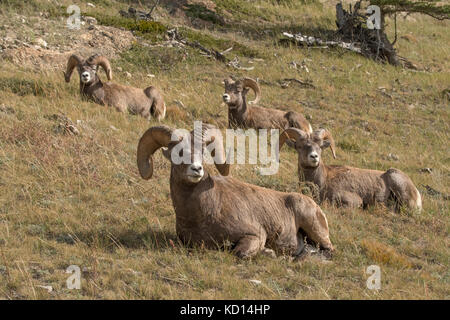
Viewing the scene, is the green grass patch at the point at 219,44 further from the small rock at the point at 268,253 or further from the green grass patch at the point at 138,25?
the small rock at the point at 268,253

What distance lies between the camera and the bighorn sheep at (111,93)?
16984 mm

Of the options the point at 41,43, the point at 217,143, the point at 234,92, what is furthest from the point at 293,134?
the point at 41,43

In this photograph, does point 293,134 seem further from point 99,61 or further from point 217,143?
point 99,61

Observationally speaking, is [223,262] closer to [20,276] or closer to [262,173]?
[20,276]

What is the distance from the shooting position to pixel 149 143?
359 inches

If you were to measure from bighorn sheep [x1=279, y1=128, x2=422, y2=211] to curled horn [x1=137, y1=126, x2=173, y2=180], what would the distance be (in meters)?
3.66

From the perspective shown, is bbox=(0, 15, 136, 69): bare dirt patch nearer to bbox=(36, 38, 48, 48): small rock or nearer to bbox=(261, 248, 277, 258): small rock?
bbox=(36, 38, 48, 48): small rock

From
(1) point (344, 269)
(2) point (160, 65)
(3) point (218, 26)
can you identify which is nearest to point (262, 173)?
(1) point (344, 269)

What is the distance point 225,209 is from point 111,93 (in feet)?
30.0

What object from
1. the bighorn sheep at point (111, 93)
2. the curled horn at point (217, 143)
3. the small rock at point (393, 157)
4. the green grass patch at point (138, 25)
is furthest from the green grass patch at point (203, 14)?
the curled horn at point (217, 143)

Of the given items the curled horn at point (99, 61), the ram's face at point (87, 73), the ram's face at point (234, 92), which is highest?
the curled horn at point (99, 61)

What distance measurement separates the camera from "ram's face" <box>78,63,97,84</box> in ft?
55.0

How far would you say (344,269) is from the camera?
8781 mm

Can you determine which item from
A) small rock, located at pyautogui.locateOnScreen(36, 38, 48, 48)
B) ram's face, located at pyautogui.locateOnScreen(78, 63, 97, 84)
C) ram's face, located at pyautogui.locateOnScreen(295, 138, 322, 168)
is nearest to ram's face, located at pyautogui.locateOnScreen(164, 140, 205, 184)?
ram's face, located at pyautogui.locateOnScreen(295, 138, 322, 168)
